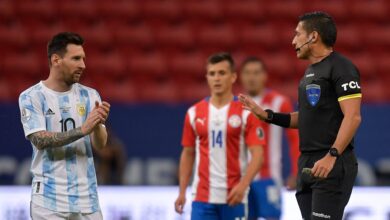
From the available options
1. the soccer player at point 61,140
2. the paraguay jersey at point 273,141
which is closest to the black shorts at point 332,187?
the soccer player at point 61,140

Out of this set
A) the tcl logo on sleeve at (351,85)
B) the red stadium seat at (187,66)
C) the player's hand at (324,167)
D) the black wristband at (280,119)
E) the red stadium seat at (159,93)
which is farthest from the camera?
the red stadium seat at (187,66)

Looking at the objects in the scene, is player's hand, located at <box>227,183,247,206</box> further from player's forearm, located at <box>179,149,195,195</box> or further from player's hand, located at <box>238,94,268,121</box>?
player's hand, located at <box>238,94,268,121</box>

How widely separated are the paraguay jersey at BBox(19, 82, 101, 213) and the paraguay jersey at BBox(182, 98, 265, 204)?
1170 millimetres

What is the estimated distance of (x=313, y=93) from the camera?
4812 mm

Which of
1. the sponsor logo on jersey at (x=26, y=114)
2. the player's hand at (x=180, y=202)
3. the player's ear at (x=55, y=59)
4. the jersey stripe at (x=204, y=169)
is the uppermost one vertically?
the player's ear at (x=55, y=59)

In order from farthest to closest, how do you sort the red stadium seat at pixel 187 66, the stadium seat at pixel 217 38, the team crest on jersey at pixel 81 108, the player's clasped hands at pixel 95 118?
the stadium seat at pixel 217 38, the red stadium seat at pixel 187 66, the team crest on jersey at pixel 81 108, the player's clasped hands at pixel 95 118

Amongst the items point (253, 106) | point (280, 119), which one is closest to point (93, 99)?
point (253, 106)

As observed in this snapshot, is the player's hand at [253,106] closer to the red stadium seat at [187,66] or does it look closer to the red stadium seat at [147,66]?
the red stadium seat at [187,66]

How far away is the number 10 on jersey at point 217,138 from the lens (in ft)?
20.0

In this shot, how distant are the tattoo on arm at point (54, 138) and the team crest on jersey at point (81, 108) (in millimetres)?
221

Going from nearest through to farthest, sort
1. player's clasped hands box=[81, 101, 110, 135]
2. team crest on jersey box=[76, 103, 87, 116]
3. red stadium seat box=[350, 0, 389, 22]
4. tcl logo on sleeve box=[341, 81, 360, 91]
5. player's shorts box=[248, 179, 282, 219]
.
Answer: tcl logo on sleeve box=[341, 81, 360, 91] < player's clasped hands box=[81, 101, 110, 135] < team crest on jersey box=[76, 103, 87, 116] < player's shorts box=[248, 179, 282, 219] < red stadium seat box=[350, 0, 389, 22]

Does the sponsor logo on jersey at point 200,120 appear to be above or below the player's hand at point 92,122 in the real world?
above

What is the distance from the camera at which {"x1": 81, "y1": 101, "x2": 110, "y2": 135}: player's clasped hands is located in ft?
15.7

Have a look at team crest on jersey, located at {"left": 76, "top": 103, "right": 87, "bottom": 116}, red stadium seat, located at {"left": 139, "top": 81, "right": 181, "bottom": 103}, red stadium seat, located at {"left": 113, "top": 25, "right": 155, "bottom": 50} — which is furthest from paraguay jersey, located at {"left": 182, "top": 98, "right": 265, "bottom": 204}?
red stadium seat, located at {"left": 113, "top": 25, "right": 155, "bottom": 50}
